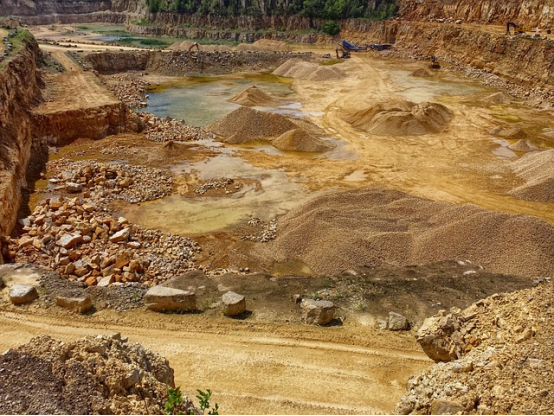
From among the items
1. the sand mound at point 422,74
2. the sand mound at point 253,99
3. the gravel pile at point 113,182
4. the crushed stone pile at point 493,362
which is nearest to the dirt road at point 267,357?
the crushed stone pile at point 493,362

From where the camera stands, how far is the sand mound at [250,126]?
2398 centimetres

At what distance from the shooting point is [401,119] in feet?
83.5

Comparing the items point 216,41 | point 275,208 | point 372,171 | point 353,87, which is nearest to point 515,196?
point 372,171

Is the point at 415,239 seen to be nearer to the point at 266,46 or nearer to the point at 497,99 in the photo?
the point at 497,99

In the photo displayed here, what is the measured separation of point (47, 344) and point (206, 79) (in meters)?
39.4

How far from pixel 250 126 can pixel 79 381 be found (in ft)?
66.5

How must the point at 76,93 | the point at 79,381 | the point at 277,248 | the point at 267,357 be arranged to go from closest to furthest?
the point at 79,381 → the point at 267,357 → the point at 277,248 → the point at 76,93

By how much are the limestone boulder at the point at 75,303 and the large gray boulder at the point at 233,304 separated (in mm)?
2938

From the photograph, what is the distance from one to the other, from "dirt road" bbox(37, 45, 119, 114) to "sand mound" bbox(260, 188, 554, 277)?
16199 millimetres

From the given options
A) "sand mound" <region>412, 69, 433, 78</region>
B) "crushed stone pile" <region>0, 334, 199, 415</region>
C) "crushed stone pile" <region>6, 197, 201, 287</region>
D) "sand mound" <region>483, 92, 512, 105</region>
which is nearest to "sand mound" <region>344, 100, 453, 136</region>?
"sand mound" <region>483, 92, 512, 105</region>

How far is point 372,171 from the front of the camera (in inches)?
782

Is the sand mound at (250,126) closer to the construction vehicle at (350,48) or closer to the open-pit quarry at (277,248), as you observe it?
the open-pit quarry at (277,248)

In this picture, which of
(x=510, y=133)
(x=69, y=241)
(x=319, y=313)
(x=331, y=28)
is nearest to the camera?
(x=319, y=313)

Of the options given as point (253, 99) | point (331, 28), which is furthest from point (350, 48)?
point (253, 99)
